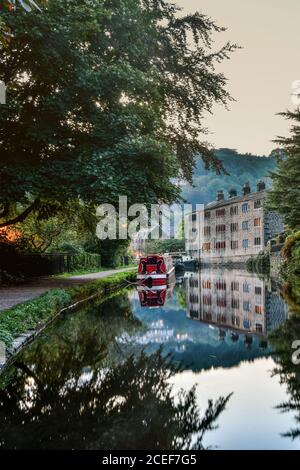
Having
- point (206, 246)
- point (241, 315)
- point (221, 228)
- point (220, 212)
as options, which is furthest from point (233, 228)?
point (241, 315)

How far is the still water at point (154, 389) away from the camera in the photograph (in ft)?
15.0

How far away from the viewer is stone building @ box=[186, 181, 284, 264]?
7188 centimetres

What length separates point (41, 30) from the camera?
59.3ft

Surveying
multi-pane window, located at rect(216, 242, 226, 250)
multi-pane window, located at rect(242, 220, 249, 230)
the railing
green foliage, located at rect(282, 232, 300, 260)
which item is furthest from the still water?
multi-pane window, located at rect(216, 242, 226, 250)

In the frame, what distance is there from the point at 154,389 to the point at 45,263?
25.6 m

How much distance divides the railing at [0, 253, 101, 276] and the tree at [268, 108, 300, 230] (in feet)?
53.0

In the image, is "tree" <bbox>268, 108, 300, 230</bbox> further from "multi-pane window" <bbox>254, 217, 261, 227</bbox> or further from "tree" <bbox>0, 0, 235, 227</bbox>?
"multi-pane window" <bbox>254, 217, 261, 227</bbox>

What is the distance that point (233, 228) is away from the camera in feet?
266

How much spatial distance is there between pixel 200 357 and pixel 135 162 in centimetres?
1211

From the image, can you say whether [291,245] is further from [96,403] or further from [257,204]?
[257,204]

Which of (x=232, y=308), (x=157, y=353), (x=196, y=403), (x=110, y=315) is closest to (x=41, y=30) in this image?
(x=110, y=315)

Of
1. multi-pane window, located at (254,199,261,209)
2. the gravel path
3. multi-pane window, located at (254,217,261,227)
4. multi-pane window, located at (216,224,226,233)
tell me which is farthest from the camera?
multi-pane window, located at (216,224,226,233)

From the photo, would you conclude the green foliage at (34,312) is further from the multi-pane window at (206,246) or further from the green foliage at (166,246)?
the green foliage at (166,246)

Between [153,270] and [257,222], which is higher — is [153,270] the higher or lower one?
the lower one
